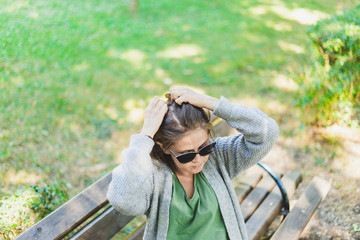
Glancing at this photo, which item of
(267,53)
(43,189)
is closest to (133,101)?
→ (43,189)

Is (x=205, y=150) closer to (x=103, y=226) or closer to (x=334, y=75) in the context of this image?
(x=103, y=226)

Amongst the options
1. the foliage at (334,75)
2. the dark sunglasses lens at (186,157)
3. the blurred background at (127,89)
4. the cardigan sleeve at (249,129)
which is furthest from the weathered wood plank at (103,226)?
the foliage at (334,75)

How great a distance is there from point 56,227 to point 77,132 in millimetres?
2402

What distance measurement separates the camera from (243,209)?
2689mm

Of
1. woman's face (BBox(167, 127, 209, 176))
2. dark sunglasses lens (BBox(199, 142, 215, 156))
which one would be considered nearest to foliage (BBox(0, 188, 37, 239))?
woman's face (BBox(167, 127, 209, 176))

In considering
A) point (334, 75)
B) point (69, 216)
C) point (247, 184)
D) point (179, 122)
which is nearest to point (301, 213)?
point (247, 184)

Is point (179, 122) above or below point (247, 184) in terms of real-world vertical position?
above

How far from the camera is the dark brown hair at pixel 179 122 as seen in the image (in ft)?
6.18

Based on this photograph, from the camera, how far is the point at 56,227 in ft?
6.40

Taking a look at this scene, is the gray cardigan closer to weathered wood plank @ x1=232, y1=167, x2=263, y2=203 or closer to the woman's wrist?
the woman's wrist

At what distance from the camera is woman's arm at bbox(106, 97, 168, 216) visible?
1.75m

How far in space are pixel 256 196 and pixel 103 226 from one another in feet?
4.41

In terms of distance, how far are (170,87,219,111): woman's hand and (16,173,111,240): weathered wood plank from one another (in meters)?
0.89

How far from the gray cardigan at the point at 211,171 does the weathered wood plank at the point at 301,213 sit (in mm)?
390
